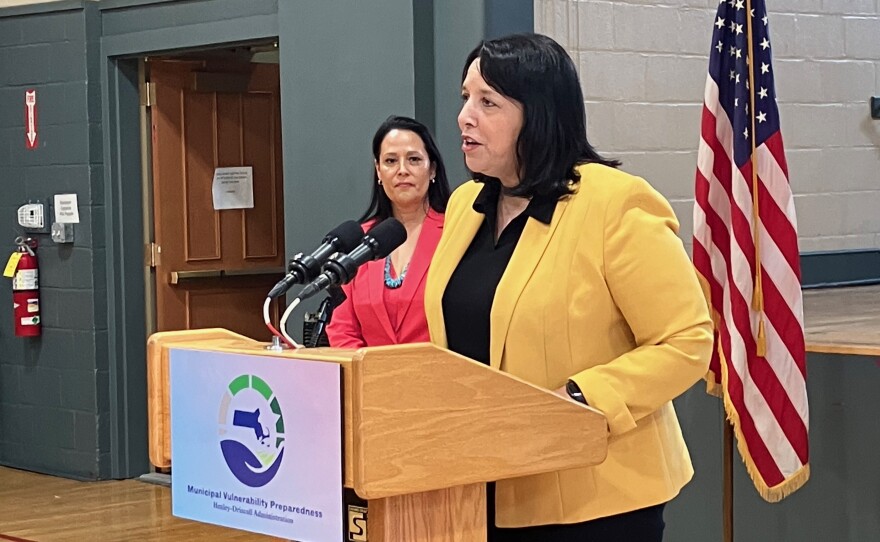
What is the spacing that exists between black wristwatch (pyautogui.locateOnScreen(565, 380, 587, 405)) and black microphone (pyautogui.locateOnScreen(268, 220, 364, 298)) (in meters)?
0.41

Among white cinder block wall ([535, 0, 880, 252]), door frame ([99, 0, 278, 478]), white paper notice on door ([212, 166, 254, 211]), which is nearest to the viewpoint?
white cinder block wall ([535, 0, 880, 252])

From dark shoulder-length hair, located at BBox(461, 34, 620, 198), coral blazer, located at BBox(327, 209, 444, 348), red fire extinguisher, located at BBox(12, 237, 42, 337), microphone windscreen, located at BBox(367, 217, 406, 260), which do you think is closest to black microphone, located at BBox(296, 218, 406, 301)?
microphone windscreen, located at BBox(367, 217, 406, 260)

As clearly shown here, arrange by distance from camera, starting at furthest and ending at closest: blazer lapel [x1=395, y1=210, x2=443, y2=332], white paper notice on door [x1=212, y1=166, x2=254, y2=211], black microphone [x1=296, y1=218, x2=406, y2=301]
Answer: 1. white paper notice on door [x1=212, y1=166, x2=254, y2=211]
2. blazer lapel [x1=395, y1=210, x2=443, y2=332]
3. black microphone [x1=296, y1=218, x2=406, y2=301]

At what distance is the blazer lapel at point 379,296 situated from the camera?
14.4ft

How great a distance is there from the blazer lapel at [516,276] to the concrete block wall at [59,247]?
515cm

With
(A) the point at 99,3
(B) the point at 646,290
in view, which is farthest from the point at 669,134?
(B) the point at 646,290

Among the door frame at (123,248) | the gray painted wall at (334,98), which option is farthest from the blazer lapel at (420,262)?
the door frame at (123,248)

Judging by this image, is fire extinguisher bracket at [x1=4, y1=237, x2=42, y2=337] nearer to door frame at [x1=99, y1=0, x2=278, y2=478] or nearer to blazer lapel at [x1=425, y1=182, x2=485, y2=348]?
door frame at [x1=99, y1=0, x2=278, y2=478]

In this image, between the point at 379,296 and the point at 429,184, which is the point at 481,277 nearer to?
the point at 379,296

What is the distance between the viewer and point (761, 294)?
4.27 m

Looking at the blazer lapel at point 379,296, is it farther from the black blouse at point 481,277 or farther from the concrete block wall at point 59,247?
the concrete block wall at point 59,247

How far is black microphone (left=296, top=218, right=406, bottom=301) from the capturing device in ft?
6.75

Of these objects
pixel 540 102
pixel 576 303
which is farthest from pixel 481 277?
pixel 540 102

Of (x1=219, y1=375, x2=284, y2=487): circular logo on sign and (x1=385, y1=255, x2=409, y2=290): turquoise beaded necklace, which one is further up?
(x1=385, y1=255, x2=409, y2=290): turquoise beaded necklace
